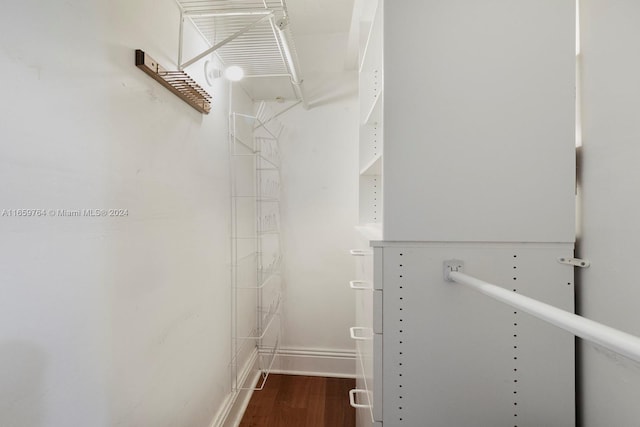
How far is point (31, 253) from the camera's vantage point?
1.81ft

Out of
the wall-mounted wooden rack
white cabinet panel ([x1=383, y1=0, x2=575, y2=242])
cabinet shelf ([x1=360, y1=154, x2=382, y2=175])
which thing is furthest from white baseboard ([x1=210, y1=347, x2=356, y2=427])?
the wall-mounted wooden rack

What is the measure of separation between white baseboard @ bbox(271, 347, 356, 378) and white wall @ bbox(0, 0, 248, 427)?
99 cm

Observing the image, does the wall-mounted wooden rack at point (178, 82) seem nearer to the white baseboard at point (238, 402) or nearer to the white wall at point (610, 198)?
the white wall at point (610, 198)

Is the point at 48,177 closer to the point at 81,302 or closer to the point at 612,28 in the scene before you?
the point at 81,302

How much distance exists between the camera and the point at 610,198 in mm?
665

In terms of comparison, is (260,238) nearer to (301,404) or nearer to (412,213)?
(301,404)

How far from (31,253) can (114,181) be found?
0.27m

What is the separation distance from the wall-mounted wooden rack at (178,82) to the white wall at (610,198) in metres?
1.33

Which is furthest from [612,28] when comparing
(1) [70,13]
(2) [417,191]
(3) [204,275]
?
(3) [204,275]

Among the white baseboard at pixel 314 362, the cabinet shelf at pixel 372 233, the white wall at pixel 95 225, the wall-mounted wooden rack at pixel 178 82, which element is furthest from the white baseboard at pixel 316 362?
the wall-mounted wooden rack at pixel 178 82

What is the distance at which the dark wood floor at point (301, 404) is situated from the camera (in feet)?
5.33

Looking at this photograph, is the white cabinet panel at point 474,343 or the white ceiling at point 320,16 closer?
the white cabinet panel at point 474,343

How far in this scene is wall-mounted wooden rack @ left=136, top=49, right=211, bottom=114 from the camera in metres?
0.85

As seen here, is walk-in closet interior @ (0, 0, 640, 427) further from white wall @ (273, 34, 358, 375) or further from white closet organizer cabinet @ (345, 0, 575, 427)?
white wall @ (273, 34, 358, 375)
